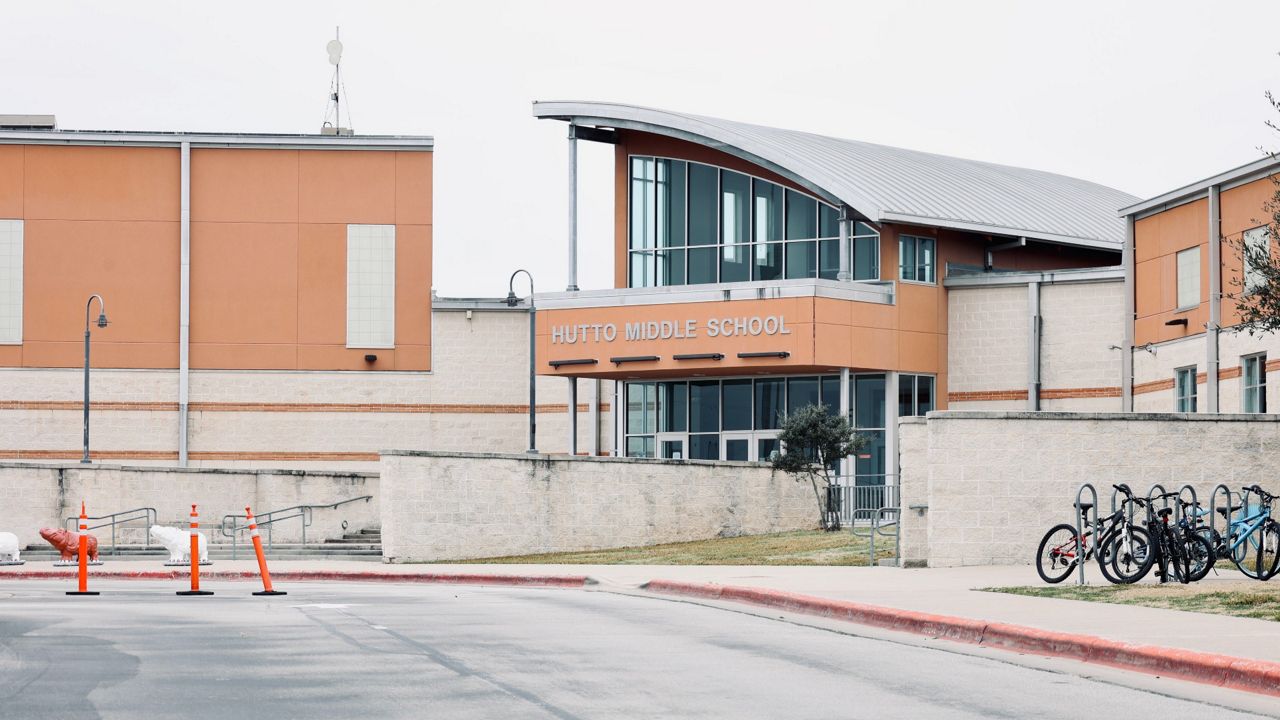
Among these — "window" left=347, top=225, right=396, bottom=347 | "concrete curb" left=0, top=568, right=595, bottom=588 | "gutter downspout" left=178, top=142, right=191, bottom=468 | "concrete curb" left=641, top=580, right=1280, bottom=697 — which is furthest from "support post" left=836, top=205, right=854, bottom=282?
"concrete curb" left=641, top=580, right=1280, bottom=697

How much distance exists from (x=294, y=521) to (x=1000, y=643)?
29342 mm

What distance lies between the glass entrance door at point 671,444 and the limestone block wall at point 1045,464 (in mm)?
23940

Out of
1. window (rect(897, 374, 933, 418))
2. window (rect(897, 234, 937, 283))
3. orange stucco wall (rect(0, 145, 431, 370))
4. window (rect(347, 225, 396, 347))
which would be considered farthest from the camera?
window (rect(347, 225, 396, 347))

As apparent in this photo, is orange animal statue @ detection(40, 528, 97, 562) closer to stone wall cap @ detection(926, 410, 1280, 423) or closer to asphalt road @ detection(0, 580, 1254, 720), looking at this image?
asphalt road @ detection(0, 580, 1254, 720)

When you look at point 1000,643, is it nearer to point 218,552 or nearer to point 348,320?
point 218,552

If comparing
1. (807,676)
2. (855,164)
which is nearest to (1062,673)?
(807,676)

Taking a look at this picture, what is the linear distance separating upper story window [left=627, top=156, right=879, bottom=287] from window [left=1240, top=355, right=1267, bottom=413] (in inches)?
447

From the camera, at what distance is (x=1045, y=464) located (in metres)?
24.5

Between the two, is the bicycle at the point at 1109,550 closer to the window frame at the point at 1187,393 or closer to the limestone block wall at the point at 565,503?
the limestone block wall at the point at 565,503

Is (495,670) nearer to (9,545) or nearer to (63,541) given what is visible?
(63,541)

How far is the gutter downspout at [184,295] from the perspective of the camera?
5094 centimetres

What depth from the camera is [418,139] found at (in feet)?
173

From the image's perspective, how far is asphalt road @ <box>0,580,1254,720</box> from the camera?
1043 centimetres

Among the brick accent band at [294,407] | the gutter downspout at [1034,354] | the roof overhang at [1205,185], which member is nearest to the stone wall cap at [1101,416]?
the roof overhang at [1205,185]
